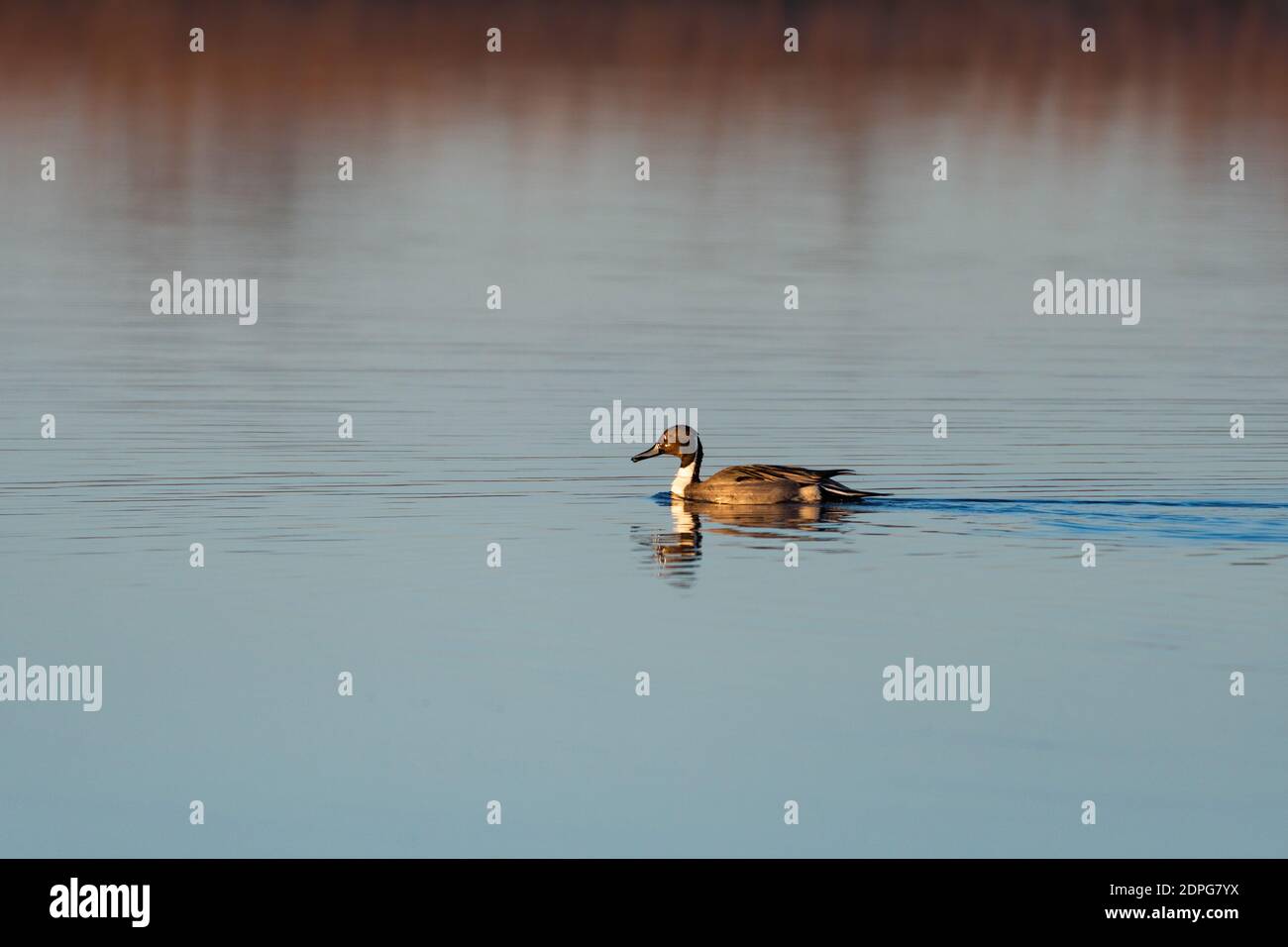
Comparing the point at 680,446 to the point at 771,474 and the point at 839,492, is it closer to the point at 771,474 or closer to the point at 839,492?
the point at 771,474

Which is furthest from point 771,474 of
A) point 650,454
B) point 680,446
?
point 650,454

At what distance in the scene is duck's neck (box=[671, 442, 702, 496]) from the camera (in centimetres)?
1680

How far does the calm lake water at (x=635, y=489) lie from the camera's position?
10469mm

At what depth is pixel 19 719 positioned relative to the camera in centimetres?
1105

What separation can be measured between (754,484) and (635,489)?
103 cm

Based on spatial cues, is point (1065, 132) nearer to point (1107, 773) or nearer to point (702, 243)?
point (702, 243)

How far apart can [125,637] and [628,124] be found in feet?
109

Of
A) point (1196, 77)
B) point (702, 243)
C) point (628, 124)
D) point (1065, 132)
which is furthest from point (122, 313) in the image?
point (1196, 77)

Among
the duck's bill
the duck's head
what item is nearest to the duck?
the duck's head

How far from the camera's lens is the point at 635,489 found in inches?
668

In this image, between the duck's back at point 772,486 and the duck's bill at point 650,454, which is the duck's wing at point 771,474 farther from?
the duck's bill at point 650,454

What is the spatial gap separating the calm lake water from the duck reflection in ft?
0.19

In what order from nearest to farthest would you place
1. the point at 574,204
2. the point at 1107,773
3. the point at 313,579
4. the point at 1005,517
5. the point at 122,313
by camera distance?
the point at 1107,773, the point at 313,579, the point at 1005,517, the point at 122,313, the point at 574,204

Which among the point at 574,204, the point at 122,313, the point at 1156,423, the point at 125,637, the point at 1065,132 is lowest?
the point at 125,637
